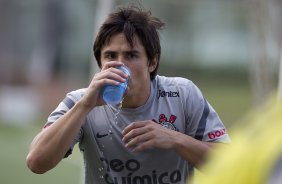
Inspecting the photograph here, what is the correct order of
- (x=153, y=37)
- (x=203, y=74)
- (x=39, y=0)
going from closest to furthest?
(x=153, y=37) → (x=203, y=74) → (x=39, y=0)

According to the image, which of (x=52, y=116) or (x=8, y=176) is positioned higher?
(x=52, y=116)

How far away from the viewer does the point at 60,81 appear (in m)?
27.2

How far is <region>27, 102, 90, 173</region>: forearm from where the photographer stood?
3.69 m

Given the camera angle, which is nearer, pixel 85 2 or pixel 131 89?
pixel 131 89

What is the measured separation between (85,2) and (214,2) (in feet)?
14.9

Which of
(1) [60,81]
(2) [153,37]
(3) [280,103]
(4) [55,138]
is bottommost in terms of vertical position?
(1) [60,81]

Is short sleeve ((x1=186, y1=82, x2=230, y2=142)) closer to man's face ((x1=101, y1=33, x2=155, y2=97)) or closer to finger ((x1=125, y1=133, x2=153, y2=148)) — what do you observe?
man's face ((x1=101, y1=33, x2=155, y2=97))

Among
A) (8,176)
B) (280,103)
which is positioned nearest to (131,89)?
(280,103)

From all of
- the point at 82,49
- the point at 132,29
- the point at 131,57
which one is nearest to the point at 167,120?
the point at 131,57

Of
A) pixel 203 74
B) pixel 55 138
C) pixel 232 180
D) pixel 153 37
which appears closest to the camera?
pixel 232 180

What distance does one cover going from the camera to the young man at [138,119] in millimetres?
3854

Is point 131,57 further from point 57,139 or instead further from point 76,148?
point 76,148

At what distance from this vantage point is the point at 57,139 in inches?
146

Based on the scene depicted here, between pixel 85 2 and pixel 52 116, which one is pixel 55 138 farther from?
pixel 85 2
